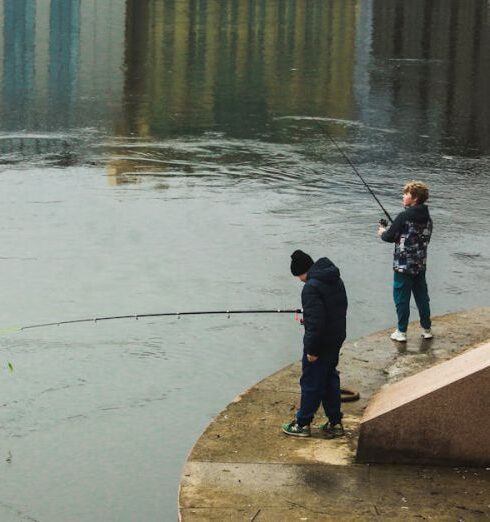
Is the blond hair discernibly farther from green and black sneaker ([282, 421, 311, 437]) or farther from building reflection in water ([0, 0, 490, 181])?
building reflection in water ([0, 0, 490, 181])

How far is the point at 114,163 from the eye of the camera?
1823 centimetres

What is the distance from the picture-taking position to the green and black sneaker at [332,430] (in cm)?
873

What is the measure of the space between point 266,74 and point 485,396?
21.8 m

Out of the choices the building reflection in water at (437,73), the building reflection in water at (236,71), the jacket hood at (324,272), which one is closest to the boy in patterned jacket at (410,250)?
the jacket hood at (324,272)

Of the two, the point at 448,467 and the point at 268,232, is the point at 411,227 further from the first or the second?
the point at 268,232

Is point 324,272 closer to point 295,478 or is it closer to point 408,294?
point 295,478

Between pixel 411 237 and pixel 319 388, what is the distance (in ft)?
7.42

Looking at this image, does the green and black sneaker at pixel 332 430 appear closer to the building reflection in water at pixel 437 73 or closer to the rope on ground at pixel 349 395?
the rope on ground at pixel 349 395

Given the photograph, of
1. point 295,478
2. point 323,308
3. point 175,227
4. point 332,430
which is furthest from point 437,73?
point 295,478

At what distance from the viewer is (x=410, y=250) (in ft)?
34.7

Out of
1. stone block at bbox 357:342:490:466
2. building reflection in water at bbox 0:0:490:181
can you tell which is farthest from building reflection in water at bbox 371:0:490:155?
stone block at bbox 357:342:490:466

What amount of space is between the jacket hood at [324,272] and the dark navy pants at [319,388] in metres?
0.48

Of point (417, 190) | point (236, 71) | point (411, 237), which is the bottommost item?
point (411, 237)

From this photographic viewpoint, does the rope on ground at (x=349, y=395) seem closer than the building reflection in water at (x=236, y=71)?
Yes
